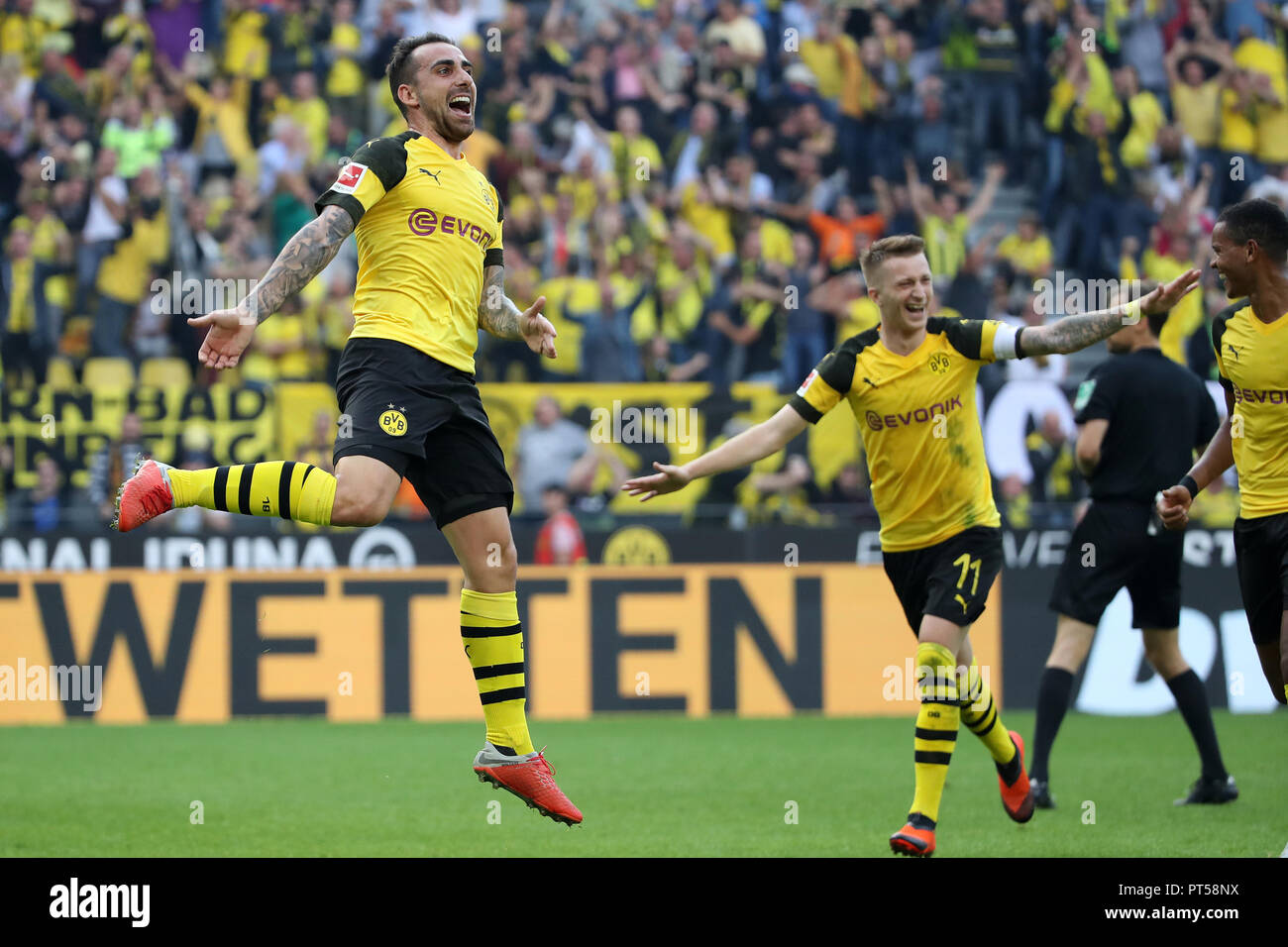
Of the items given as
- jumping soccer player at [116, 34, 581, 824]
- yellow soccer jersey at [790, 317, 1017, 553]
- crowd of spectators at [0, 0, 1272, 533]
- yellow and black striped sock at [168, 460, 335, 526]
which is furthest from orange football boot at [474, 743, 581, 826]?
crowd of spectators at [0, 0, 1272, 533]

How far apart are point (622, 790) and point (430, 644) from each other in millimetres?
4027

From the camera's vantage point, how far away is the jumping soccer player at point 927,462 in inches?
273

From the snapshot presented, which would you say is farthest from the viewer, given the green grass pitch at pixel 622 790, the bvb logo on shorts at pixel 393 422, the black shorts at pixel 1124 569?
the black shorts at pixel 1124 569

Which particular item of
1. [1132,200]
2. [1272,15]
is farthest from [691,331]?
[1272,15]

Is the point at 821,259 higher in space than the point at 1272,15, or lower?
lower

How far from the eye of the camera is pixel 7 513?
13555 mm

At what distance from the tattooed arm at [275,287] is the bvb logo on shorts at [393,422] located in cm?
56

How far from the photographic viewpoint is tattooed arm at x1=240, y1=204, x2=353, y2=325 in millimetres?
5766

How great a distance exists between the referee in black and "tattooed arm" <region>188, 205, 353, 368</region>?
472 centimetres

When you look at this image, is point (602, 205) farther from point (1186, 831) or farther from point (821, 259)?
point (1186, 831)

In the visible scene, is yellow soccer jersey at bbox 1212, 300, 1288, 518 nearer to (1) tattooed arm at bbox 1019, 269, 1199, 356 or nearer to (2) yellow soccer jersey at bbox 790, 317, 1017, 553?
(1) tattooed arm at bbox 1019, 269, 1199, 356
